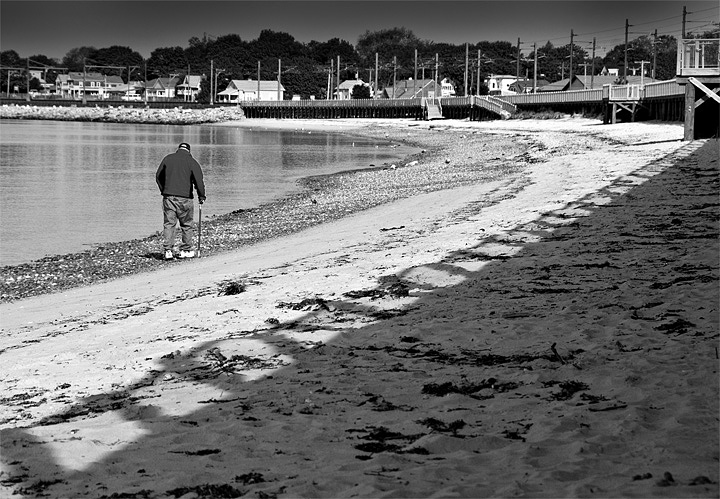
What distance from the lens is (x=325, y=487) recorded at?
4516 mm

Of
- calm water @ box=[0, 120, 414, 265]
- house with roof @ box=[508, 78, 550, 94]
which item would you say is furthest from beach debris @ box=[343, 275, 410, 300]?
house with roof @ box=[508, 78, 550, 94]

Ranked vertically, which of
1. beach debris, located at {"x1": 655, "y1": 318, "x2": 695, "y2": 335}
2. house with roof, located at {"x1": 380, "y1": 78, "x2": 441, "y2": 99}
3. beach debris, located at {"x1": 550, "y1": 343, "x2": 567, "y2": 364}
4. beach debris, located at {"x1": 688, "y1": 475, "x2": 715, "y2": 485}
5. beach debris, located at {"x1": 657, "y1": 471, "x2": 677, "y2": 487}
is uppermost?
house with roof, located at {"x1": 380, "y1": 78, "x2": 441, "y2": 99}

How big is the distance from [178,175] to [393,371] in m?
8.46

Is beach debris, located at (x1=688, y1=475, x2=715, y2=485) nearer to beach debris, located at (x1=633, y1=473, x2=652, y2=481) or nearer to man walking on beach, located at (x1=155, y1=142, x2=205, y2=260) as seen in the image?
beach debris, located at (x1=633, y1=473, x2=652, y2=481)

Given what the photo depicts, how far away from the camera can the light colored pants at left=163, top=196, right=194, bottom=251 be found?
1434 centimetres

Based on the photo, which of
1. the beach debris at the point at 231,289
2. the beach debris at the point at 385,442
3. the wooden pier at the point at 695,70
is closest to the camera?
the beach debris at the point at 385,442

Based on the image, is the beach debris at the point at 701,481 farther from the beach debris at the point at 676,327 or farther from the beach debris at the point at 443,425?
the beach debris at the point at 676,327

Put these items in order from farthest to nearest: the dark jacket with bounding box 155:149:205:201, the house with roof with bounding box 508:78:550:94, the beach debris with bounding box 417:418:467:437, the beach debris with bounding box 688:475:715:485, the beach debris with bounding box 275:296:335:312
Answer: the house with roof with bounding box 508:78:550:94 → the dark jacket with bounding box 155:149:205:201 → the beach debris with bounding box 275:296:335:312 → the beach debris with bounding box 417:418:467:437 → the beach debris with bounding box 688:475:715:485

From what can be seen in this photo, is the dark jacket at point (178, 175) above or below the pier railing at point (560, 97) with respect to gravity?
below

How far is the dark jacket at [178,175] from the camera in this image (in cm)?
1419

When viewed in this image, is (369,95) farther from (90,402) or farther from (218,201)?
(90,402)

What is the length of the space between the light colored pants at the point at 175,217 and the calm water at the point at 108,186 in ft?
8.77

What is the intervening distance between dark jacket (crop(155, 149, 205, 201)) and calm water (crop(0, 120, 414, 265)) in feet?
9.73

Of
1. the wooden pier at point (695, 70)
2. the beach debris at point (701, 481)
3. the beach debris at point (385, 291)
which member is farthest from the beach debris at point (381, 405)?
the wooden pier at point (695, 70)
